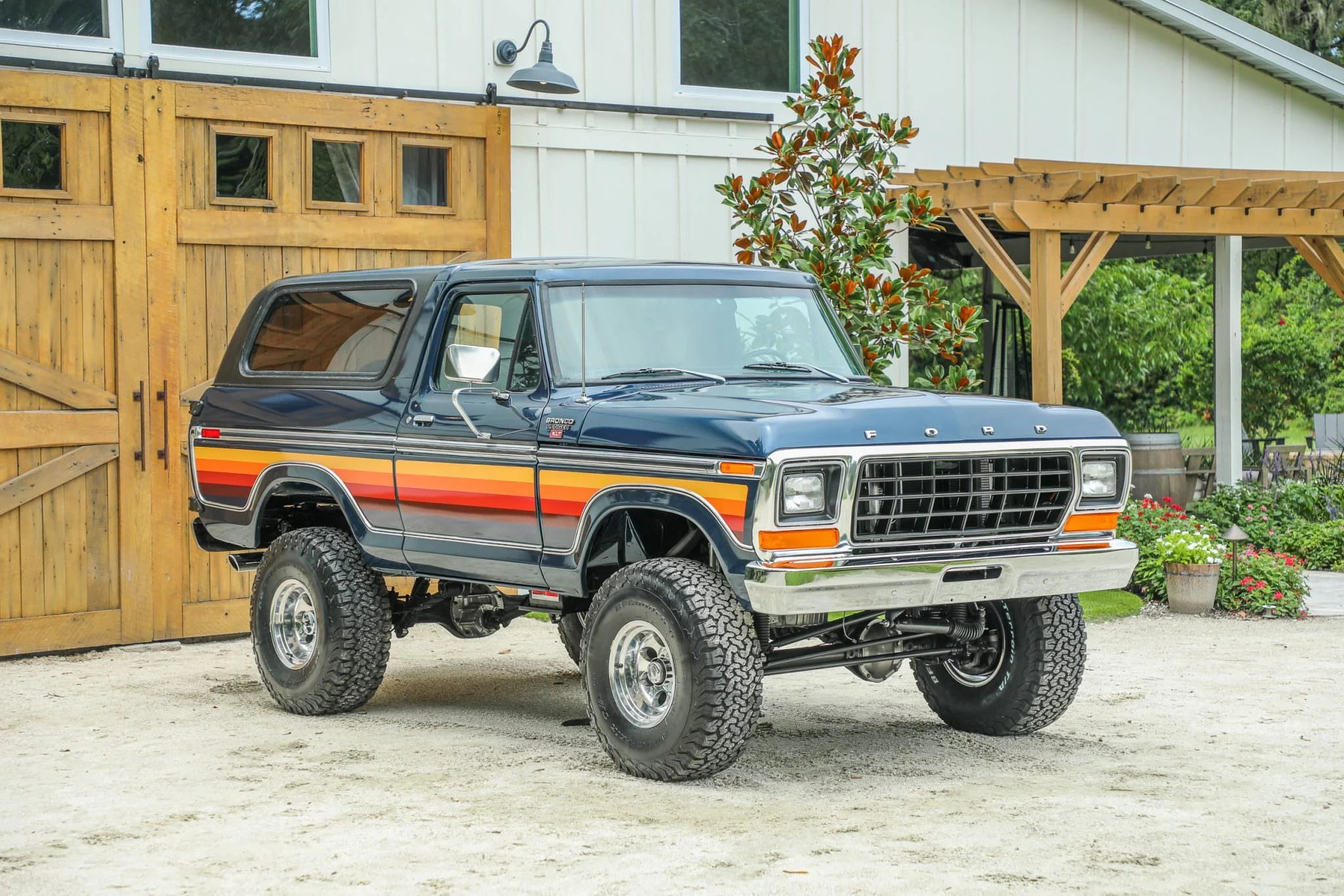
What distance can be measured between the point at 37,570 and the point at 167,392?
1243 millimetres

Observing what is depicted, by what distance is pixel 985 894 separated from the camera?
4.82m

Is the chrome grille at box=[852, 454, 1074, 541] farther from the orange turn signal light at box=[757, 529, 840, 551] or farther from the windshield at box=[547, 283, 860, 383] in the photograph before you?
the windshield at box=[547, 283, 860, 383]

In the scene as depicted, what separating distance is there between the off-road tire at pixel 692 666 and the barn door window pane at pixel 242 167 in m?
4.92

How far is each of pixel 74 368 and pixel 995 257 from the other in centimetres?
591

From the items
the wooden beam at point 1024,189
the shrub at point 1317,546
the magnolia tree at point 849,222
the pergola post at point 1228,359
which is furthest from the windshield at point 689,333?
the pergola post at point 1228,359

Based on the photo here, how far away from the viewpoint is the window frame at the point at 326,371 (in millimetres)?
7656

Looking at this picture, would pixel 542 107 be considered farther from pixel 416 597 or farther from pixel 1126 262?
pixel 1126 262

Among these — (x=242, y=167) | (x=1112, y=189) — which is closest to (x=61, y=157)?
(x=242, y=167)

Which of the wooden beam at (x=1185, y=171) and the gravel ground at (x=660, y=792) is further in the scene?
the wooden beam at (x=1185, y=171)

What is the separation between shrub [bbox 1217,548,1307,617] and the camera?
1089 centimetres

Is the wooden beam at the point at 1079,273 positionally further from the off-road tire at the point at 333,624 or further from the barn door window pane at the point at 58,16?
the barn door window pane at the point at 58,16

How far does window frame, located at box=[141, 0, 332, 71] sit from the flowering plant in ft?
20.2

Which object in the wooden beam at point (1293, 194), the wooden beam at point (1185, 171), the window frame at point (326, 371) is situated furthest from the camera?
the wooden beam at point (1185, 171)

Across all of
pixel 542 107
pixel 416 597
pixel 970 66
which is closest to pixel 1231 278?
pixel 970 66
